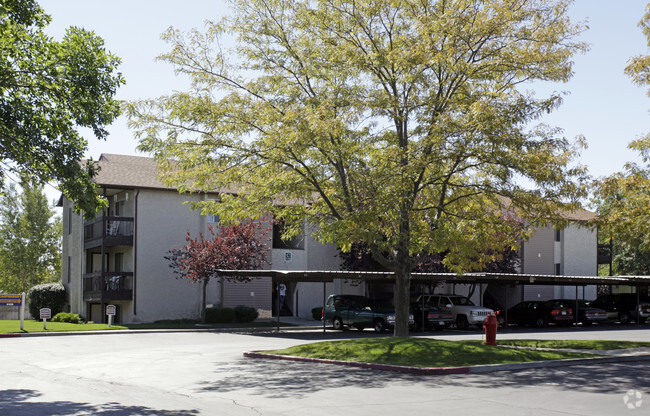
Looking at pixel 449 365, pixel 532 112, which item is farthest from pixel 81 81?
pixel 532 112

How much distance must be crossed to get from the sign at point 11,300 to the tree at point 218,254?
7546mm

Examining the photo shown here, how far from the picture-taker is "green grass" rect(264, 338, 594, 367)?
17656 mm

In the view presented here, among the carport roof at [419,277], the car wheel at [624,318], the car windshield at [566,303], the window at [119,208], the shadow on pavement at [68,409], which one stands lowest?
the car wheel at [624,318]

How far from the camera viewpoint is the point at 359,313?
34.0 meters

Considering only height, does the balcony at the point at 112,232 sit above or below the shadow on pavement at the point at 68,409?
above

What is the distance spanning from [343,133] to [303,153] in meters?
1.39

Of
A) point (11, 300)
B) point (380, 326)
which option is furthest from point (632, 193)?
point (11, 300)

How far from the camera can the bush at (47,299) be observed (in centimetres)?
4522

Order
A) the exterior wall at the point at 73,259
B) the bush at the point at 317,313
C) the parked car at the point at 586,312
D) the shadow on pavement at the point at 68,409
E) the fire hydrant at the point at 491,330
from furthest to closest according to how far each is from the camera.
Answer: the exterior wall at the point at 73,259, the bush at the point at 317,313, the parked car at the point at 586,312, the fire hydrant at the point at 491,330, the shadow on pavement at the point at 68,409

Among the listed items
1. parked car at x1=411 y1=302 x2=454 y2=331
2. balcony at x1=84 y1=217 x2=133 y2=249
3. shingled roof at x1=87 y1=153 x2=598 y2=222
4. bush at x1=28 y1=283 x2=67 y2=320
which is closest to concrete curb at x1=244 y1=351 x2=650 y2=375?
parked car at x1=411 y1=302 x2=454 y2=331

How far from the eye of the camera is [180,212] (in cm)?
4075

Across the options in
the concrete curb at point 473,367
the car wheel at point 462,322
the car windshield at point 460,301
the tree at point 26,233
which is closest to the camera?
the concrete curb at point 473,367

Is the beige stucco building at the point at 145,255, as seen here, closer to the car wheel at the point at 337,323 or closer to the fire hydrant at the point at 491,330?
the car wheel at the point at 337,323

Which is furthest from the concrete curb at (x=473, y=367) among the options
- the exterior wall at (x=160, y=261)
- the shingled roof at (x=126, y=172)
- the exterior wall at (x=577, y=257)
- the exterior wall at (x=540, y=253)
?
the exterior wall at (x=577, y=257)
